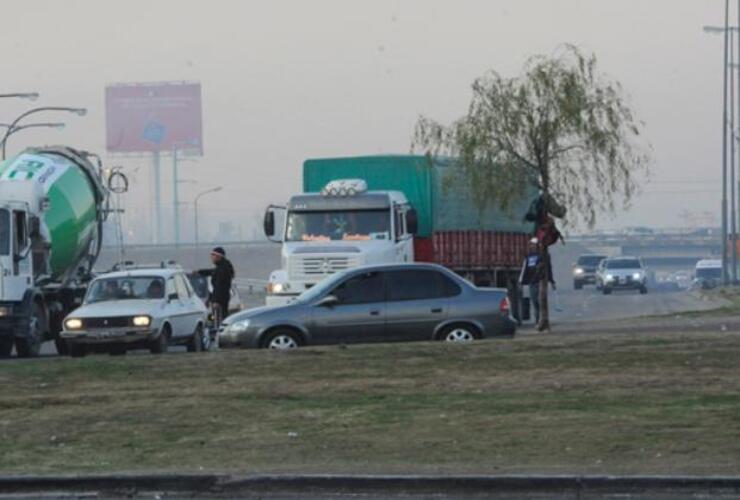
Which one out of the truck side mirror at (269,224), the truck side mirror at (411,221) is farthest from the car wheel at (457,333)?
the truck side mirror at (411,221)

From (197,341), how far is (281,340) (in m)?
5.33

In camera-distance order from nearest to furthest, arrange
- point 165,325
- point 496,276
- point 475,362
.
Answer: point 475,362 < point 165,325 < point 496,276

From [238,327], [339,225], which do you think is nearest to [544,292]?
[339,225]

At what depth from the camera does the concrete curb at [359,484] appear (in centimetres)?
1359

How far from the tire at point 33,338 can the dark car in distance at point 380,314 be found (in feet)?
15.9

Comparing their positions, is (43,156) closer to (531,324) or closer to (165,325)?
(165,325)

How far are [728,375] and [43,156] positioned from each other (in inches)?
735

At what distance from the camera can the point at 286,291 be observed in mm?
35000

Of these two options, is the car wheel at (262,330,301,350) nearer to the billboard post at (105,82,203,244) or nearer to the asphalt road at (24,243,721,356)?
the asphalt road at (24,243,721,356)

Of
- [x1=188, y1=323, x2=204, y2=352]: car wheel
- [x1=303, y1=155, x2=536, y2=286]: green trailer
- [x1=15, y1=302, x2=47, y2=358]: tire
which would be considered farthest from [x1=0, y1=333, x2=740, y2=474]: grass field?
[x1=303, y1=155, x2=536, y2=286]: green trailer

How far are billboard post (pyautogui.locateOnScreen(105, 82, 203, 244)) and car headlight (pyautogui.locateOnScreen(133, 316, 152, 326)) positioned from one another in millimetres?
115402

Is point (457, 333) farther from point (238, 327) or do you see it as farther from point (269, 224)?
point (269, 224)

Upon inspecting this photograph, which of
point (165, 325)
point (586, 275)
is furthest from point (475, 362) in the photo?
point (586, 275)

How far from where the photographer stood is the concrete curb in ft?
44.6
